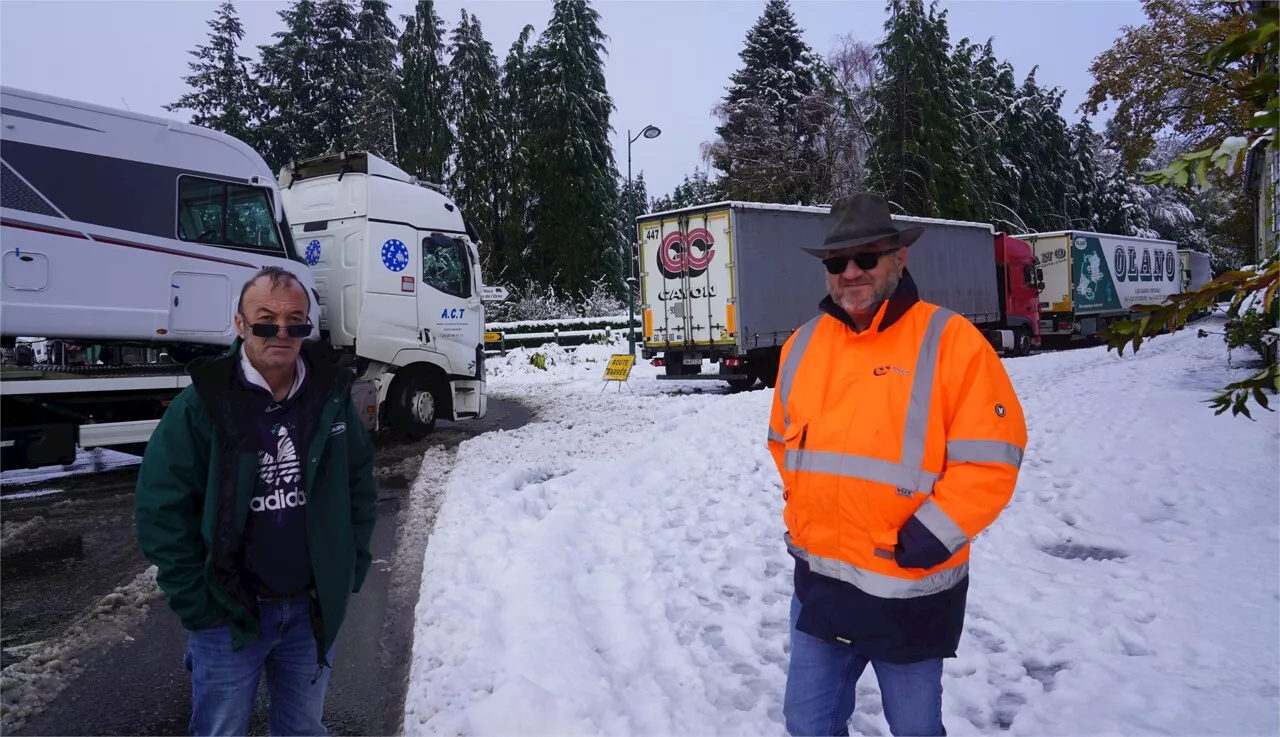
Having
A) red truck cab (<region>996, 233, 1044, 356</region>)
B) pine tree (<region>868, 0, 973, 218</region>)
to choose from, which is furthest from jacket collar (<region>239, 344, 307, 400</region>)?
pine tree (<region>868, 0, 973, 218</region>)

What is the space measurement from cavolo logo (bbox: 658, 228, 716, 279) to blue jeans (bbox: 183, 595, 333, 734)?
13.0m

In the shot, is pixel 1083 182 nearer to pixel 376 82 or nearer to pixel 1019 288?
pixel 1019 288

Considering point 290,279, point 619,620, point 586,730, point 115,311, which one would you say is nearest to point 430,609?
point 619,620

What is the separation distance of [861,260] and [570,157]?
32.8 metres

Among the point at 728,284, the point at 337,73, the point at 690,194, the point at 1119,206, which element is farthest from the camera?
the point at 690,194

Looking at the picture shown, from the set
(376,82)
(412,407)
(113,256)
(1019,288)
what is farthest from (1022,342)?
(376,82)

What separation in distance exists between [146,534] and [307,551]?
0.43 metres

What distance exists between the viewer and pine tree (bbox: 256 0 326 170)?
3909 centimetres

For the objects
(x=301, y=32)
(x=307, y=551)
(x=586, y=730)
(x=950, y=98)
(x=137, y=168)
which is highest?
(x=301, y=32)

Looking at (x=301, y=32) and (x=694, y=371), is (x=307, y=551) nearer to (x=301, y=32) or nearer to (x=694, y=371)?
(x=694, y=371)

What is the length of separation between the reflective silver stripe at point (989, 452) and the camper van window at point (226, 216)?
840cm

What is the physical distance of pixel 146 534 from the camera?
2.21 m

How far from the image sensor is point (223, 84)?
4278 centimetres

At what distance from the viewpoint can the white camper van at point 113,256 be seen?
714 centimetres
